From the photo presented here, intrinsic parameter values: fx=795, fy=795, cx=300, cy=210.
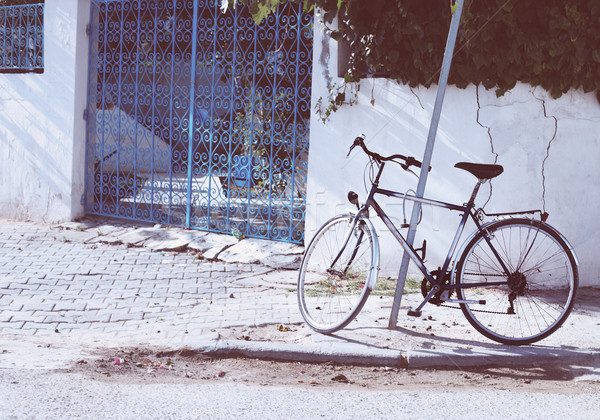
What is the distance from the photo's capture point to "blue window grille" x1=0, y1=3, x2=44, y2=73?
10305 mm

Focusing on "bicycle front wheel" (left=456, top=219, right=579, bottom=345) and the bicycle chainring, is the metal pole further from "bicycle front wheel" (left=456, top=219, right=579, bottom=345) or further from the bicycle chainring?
"bicycle front wheel" (left=456, top=219, right=579, bottom=345)

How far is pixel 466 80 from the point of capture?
6.94 metres

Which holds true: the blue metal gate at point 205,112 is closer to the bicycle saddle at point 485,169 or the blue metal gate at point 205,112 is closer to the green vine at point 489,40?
the green vine at point 489,40

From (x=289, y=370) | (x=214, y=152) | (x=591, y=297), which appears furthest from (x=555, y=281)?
(x=214, y=152)

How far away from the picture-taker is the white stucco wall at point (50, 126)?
9.89 metres

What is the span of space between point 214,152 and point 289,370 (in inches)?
181

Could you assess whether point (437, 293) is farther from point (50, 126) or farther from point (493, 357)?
point (50, 126)

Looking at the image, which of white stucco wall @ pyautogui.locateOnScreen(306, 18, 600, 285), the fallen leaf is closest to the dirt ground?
the fallen leaf

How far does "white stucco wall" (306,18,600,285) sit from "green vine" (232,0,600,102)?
0.16 m

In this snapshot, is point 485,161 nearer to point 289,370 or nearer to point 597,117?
point 597,117

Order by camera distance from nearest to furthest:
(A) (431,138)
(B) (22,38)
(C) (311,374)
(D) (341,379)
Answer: (D) (341,379)
(C) (311,374)
(A) (431,138)
(B) (22,38)

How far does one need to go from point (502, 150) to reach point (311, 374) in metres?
3.18

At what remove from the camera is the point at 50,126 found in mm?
10055

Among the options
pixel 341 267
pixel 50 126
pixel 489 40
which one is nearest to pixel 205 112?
pixel 50 126
